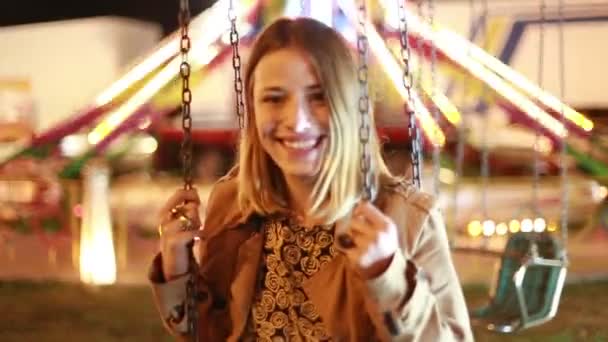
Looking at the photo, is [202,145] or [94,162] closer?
[94,162]

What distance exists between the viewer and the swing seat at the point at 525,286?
322 cm

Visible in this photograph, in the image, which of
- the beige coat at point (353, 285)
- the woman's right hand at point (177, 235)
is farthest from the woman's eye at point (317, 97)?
the woman's right hand at point (177, 235)

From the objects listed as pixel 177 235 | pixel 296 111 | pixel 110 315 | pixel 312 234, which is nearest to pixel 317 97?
pixel 296 111

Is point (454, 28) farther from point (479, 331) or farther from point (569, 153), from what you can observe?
point (479, 331)

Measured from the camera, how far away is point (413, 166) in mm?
1812

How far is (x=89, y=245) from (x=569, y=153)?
3.71 m

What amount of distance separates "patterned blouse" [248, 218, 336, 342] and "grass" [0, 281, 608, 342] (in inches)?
Answer: 122

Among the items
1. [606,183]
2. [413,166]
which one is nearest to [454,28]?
[606,183]

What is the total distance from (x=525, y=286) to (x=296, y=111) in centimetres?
218

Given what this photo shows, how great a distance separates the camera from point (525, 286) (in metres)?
3.39

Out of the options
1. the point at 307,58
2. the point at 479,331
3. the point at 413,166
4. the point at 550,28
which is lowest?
the point at 479,331

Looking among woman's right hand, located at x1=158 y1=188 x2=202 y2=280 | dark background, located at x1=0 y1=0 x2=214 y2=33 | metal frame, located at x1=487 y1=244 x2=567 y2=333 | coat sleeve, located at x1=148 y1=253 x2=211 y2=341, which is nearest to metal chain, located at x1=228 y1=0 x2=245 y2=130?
woman's right hand, located at x1=158 y1=188 x2=202 y2=280

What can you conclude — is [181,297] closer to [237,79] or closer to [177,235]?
[177,235]

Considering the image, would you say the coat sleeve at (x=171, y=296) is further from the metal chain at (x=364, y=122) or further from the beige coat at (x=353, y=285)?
the metal chain at (x=364, y=122)
